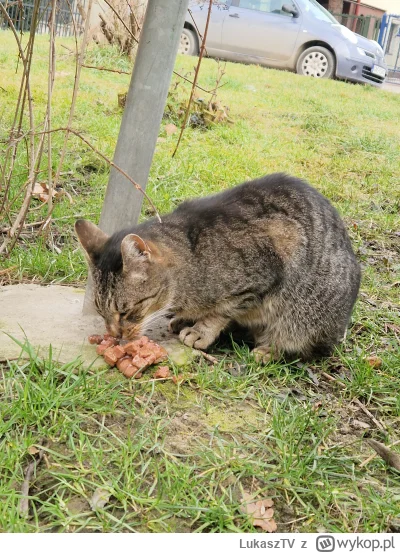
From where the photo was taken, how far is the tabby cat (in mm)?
3184

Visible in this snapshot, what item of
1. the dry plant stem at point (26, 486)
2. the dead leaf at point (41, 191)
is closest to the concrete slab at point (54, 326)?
the dry plant stem at point (26, 486)

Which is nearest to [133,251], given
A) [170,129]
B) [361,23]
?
[170,129]

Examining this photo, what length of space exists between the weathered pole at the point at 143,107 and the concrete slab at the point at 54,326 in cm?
15

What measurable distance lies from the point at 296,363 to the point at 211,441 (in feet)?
3.30

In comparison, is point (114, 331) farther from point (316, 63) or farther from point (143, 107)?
point (316, 63)

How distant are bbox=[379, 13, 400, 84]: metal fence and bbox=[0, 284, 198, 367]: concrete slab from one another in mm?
20946

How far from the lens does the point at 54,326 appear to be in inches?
125

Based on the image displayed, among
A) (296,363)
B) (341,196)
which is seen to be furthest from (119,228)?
(341,196)

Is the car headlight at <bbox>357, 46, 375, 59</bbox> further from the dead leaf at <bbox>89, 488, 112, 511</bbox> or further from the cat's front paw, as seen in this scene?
the dead leaf at <bbox>89, 488, 112, 511</bbox>

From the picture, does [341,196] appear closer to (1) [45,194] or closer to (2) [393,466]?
(1) [45,194]

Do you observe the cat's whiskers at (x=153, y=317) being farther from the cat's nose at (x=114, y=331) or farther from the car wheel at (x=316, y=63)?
the car wheel at (x=316, y=63)

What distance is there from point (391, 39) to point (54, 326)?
2332 centimetres

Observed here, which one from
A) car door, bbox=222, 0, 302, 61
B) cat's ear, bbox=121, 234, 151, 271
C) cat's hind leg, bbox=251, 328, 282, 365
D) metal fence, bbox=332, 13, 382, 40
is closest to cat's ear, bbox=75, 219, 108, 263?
cat's ear, bbox=121, 234, 151, 271

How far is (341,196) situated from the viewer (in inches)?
231
